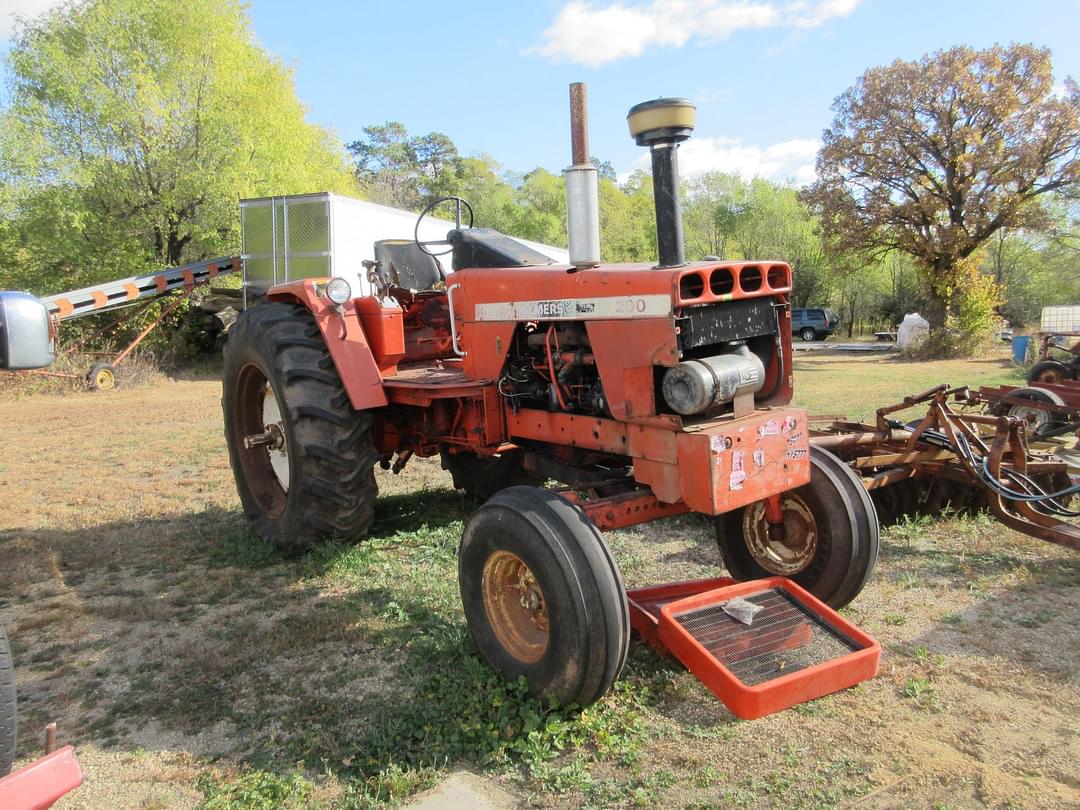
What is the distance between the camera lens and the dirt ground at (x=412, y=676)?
2.55 m

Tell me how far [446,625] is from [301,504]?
3.98ft

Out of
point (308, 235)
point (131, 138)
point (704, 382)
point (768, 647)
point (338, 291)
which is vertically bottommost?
point (768, 647)

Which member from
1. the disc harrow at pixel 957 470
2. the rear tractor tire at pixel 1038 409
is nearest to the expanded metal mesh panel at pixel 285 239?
the rear tractor tire at pixel 1038 409

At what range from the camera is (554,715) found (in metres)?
2.85

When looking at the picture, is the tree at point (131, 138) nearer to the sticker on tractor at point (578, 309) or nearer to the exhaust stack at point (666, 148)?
the sticker on tractor at point (578, 309)

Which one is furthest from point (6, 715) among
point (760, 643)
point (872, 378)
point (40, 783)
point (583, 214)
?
point (872, 378)

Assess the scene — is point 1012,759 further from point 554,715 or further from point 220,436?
point 220,436

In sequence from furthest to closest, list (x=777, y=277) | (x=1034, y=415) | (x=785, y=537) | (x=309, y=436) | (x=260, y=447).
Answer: (x=1034, y=415), (x=260, y=447), (x=309, y=436), (x=785, y=537), (x=777, y=277)

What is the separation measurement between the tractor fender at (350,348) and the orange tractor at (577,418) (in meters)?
0.01

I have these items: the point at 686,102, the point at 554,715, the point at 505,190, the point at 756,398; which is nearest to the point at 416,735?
the point at 554,715

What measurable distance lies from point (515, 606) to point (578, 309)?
127 centimetres

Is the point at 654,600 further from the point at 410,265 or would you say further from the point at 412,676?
the point at 410,265

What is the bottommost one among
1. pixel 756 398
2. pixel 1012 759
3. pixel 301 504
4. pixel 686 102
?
pixel 1012 759

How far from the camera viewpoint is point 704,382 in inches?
117
